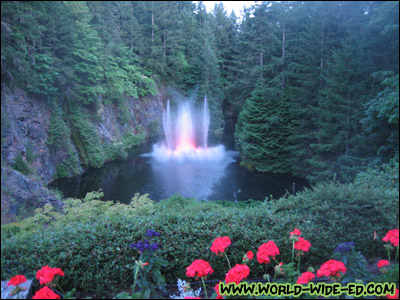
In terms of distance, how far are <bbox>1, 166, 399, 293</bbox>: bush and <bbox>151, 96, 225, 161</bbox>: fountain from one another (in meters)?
13.3

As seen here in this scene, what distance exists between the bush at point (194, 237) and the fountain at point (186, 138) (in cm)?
1327

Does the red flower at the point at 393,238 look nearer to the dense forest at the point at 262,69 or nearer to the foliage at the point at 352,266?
the foliage at the point at 352,266

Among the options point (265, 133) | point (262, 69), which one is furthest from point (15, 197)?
point (262, 69)

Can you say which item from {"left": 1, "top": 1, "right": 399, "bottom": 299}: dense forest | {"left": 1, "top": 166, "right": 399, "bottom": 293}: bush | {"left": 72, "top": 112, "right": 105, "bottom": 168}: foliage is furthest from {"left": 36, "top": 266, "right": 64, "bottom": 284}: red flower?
{"left": 72, "top": 112, "right": 105, "bottom": 168}: foliage

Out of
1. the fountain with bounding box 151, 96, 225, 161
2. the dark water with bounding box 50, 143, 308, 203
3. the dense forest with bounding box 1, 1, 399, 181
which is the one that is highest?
the dense forest with bounding box 1, 1, 399, 181

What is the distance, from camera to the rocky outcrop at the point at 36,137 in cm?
490

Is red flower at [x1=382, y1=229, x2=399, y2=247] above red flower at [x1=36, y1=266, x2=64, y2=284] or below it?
above

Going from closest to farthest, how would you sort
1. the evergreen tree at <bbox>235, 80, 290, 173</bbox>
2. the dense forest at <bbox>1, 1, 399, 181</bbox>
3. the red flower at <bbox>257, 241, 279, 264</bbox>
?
1. the red flower at <bbox>257, 241, 279, 264</bbox>
2. the dense forest at <bbox>1, 1, 399, 181</bbox>
3. the evergreen tree at <bbox>235, 80, 290, 173</bbox>

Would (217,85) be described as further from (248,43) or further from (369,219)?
(369,219)

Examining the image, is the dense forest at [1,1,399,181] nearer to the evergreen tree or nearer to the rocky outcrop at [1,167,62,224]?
the evergreen tree

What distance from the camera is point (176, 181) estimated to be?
13.1 meters

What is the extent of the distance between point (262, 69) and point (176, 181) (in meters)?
10.4

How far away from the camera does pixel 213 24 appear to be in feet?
74.3

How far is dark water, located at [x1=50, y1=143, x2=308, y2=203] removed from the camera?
11.4m
